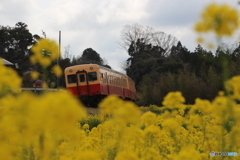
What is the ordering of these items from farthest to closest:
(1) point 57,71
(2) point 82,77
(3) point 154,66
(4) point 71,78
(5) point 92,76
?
(3) point 154,66 < (4) point 71,78 < (2) point 82,77 < (5) point 92,76 < (1) point 57,71

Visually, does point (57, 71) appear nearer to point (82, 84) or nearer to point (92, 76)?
point (92, 76)

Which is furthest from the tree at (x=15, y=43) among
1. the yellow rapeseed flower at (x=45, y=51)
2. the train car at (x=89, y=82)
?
the yellow rapeseed flower at (x=45, y=51)

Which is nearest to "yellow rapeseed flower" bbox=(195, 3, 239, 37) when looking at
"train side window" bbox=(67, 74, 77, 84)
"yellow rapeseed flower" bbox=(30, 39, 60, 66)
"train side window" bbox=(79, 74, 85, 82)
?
"yellow rapeseed flower" bbox=(30, 39, 60, 66)

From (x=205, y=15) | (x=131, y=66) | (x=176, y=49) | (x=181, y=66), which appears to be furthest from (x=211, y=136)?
(x=176, y=49)

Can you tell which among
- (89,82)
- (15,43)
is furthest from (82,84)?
(15,43)

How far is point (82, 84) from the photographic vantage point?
821 inches

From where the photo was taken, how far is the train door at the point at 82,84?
67.6ft

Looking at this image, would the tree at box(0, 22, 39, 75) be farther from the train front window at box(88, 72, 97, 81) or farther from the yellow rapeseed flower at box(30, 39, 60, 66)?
the yellow rapeseed flower at box(30, 39, 60, 66)

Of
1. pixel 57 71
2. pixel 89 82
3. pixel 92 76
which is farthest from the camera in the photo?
pixel 89 82

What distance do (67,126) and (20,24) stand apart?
48.4m

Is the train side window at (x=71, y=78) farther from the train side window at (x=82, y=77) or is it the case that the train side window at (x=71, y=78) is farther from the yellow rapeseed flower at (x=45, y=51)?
the yellow rapeseed flower at (x=45, y=51)

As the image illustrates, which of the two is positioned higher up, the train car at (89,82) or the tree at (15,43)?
the tree at (15,43)

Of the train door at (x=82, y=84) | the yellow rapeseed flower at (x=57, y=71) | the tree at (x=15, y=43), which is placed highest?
the tree at (x=15, y=43)

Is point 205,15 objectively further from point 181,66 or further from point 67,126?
point 181,66
